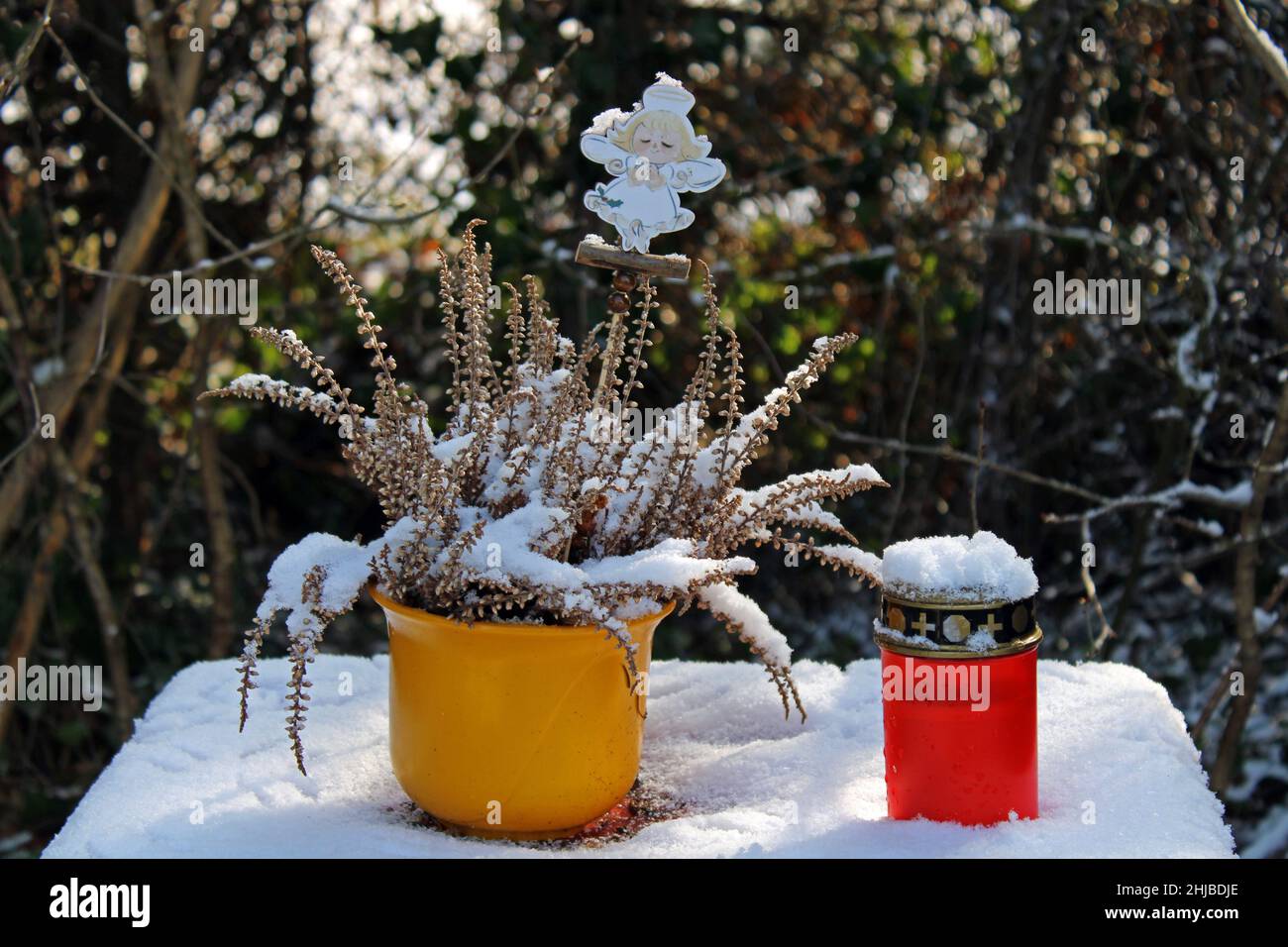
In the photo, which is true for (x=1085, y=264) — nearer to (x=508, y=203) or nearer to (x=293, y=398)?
(x=508, y=203)

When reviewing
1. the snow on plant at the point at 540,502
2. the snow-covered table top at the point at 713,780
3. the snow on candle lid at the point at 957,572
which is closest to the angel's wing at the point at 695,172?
the snow on plant at the point at 540,502

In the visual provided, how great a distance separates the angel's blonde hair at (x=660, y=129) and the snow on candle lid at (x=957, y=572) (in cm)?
44

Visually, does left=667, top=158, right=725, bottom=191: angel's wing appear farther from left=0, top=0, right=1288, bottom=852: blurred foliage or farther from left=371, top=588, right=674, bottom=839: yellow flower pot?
left=0, top=0, right=1288, bottom=852: blurred foliage

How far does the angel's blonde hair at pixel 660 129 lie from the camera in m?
1.28

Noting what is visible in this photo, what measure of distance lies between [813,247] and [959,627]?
65.6 inches

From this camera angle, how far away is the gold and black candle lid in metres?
1.17

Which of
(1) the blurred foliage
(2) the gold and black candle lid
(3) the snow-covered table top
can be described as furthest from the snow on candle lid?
(1) the blurred foliage

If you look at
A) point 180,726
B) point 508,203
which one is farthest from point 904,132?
point 180,726

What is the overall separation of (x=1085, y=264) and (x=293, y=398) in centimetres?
183

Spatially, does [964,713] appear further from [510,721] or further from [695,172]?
[695,172]

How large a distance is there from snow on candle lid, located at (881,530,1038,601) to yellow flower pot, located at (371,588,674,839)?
214mm
